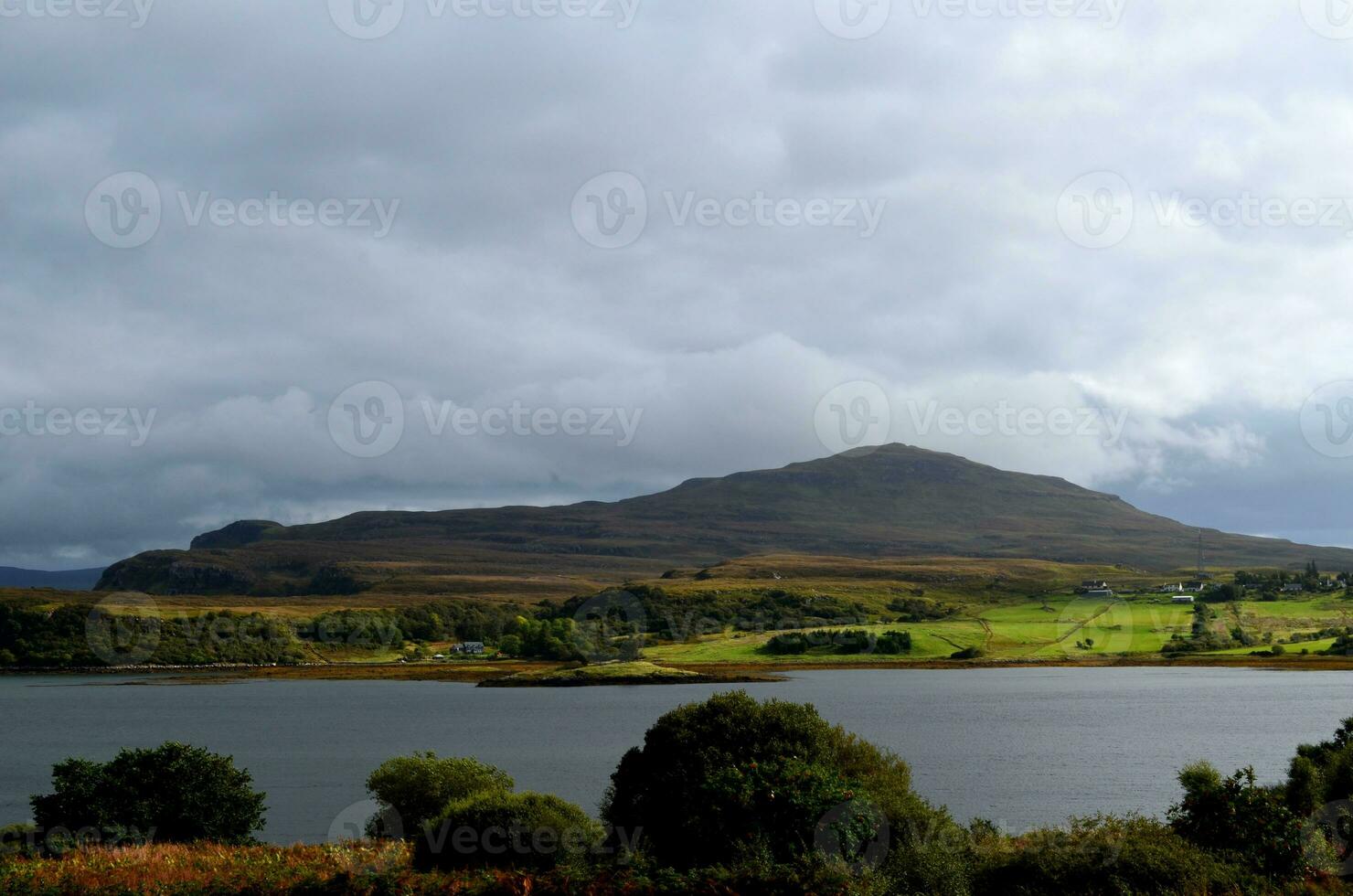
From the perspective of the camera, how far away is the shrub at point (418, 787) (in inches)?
1350

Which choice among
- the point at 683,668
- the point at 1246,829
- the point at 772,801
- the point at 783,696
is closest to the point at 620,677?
the point at 683,668

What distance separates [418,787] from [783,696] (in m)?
86.0

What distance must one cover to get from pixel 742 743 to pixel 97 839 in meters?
18.6

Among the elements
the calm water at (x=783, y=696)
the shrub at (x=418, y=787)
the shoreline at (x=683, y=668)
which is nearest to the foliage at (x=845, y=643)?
the shoreline at (x=683, y=668)

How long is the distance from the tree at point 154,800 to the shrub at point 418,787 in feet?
13.1

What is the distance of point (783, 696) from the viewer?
384 feet

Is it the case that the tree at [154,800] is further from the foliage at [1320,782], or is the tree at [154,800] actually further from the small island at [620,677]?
the small island at [620,677]

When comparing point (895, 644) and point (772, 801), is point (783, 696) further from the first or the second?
point (772, 801)

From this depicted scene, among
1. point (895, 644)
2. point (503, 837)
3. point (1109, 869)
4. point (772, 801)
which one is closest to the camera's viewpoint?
point (1109, 869)

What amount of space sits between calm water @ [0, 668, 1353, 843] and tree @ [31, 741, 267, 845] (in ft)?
42.9

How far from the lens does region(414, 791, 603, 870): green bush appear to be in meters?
24.6

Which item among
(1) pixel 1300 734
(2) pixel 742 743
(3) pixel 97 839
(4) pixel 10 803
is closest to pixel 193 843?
(3) pixel 97 839

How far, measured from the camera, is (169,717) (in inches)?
4555

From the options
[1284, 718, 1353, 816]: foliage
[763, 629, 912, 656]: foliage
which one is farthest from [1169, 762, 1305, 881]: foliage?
[763, 629, 912, 656]: foliage
